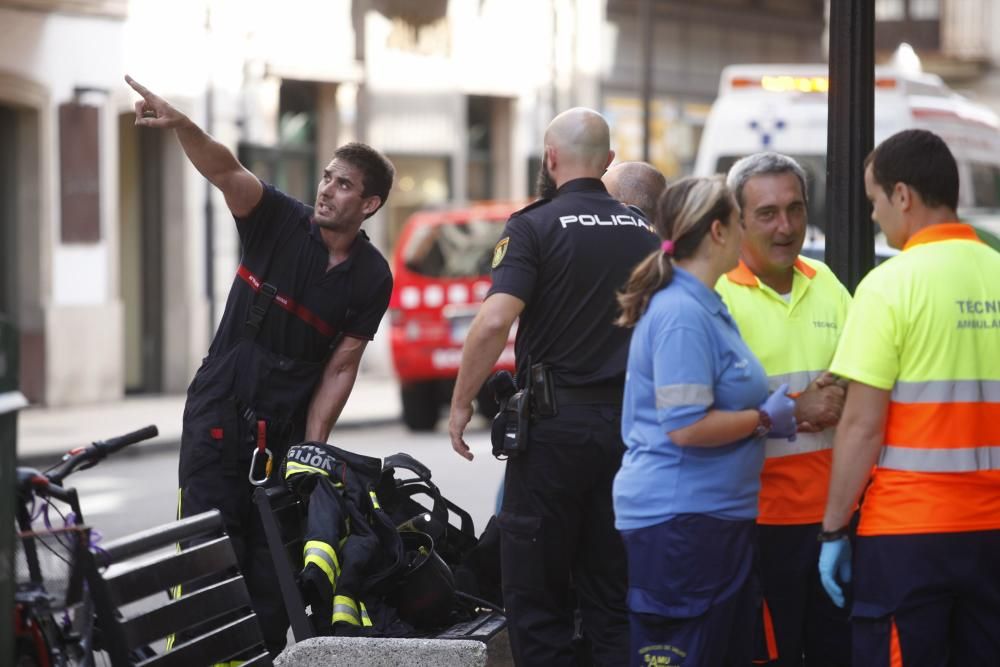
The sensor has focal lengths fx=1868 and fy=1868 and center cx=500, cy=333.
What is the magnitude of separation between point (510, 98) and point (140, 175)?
7109 millimetres

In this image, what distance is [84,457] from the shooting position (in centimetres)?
504

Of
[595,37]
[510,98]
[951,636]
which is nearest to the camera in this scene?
[951,636]

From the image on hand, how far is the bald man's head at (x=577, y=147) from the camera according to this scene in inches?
220

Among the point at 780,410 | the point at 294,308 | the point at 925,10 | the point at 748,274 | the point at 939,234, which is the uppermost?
the point at 925,10

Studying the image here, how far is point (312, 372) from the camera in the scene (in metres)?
6.10

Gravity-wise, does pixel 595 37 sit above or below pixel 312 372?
above

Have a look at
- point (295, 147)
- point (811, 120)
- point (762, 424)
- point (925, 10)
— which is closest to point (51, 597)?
point (762, 424)

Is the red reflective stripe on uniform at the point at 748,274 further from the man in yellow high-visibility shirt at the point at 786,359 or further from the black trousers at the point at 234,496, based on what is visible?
the black trousers at the point at 234,496

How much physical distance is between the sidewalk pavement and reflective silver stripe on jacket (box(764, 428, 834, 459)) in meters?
10.5

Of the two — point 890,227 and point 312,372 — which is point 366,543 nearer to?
point 312,372

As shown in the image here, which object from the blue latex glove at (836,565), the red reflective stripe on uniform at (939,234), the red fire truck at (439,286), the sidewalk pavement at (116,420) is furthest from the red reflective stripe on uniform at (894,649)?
the red fire truck at (439,286)

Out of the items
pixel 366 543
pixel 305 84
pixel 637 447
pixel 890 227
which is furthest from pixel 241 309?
pixel 305 84

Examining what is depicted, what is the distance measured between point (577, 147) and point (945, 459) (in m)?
1.74

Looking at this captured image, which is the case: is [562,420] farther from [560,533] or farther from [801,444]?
[801,444]
